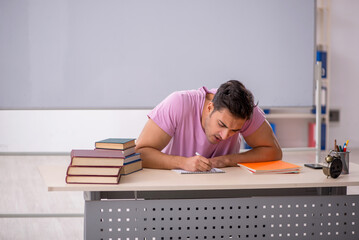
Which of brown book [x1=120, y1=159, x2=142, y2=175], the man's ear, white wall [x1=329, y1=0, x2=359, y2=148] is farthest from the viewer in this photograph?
white wall [x1=329, y1=0, x2=359, y2=148]

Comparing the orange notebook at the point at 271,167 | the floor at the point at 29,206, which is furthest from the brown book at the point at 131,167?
the floor at the point at 29,206

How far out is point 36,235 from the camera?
3.18 m

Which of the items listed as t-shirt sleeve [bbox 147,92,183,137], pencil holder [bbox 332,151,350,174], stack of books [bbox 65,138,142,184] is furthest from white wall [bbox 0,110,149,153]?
pencil holder [bbox 332,151,350,174]

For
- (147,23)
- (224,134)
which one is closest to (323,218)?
(224,134)

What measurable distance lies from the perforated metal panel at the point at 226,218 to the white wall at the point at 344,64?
445 cm

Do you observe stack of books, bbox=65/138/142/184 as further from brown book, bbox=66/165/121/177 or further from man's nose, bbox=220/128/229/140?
man's nose, bbox=220/128/229/140

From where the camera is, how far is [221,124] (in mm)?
2025

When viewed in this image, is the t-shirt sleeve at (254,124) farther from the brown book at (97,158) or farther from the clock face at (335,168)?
the brown book at (97,158)

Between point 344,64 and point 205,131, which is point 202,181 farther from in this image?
point 344,64

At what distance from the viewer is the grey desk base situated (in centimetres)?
185

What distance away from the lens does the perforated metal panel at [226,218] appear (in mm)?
1854

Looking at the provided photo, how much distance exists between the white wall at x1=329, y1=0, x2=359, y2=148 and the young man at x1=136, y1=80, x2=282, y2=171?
13.8 feet

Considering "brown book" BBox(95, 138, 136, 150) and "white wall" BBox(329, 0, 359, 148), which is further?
"white wall" BBox(329, 0, 359, 148)

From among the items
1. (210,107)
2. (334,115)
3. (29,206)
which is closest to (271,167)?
(210,107)
